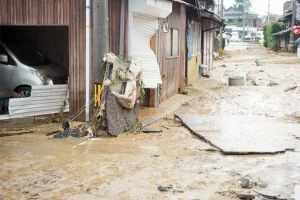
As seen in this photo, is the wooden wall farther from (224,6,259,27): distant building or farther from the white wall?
(224,6,259,27): distant building

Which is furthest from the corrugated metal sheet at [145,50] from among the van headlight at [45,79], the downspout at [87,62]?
the van headlight at [45,79]

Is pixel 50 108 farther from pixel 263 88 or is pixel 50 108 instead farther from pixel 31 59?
pixel 263 88

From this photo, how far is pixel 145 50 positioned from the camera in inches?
482

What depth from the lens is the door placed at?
12.3 meters

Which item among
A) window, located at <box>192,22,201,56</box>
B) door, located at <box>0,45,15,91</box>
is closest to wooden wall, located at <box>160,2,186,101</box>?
window, located at <box>192,22,201,56</box>

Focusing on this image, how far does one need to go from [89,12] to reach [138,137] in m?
3.25

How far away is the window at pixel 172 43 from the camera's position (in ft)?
50.3

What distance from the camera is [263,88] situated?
2064 centimetres

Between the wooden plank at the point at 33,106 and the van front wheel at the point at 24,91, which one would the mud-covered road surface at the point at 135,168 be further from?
the van front wheel at the point at 24,91

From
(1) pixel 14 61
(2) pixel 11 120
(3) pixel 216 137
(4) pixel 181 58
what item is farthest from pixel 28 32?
(3) pixel 216 137

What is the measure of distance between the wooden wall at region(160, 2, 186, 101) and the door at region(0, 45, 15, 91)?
458 cm

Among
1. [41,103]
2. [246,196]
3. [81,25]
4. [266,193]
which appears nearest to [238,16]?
[81,25]

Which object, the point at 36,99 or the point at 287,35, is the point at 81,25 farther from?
the point at 287,35

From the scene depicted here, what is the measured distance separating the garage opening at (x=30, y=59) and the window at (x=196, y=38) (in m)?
8.14
